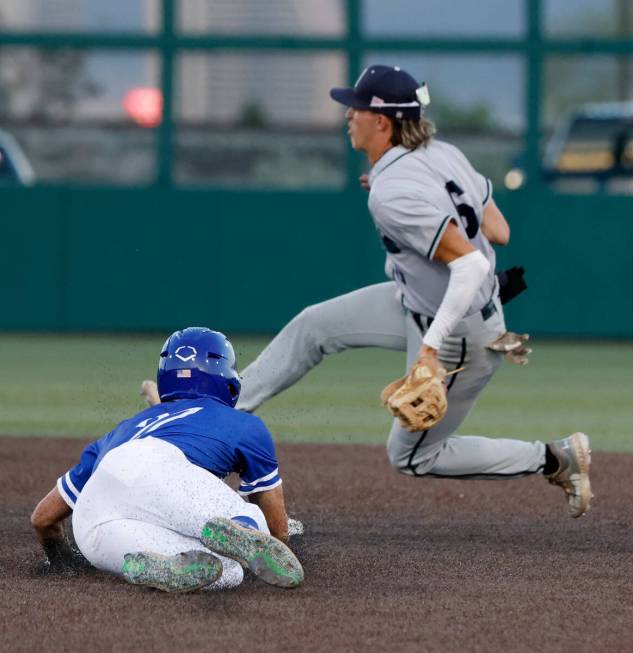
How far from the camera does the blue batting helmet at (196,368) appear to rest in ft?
15.5

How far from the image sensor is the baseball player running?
4.24 meters

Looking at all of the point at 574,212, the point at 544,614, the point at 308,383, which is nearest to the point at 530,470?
the point at 544,614

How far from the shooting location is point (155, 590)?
4.37m

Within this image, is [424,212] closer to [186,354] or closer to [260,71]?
[186,354]

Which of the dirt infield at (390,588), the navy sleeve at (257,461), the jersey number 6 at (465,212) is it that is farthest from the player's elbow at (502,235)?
the navy sleeve at (257,461)

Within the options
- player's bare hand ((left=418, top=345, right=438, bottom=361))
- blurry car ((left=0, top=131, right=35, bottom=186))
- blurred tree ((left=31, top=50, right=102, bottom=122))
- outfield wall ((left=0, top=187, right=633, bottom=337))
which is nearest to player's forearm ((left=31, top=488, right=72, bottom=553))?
player's bare hand ((left=418, top=345, right=438, bottom=361))

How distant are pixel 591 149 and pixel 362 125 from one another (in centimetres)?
1182

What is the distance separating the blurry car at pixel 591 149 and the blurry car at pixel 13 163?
18.1 ft

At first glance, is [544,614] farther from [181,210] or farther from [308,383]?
[181,210]

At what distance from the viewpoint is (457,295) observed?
195 inches

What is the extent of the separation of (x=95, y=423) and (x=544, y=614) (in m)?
5.16

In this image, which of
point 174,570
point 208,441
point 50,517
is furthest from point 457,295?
point 50,517

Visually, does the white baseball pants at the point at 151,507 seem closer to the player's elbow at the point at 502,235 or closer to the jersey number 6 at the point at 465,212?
the jersey number 6 at the point at 465,212

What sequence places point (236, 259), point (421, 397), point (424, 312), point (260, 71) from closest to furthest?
point (421, 397), point (424, 312), point (236, 259), point (260, 71)
